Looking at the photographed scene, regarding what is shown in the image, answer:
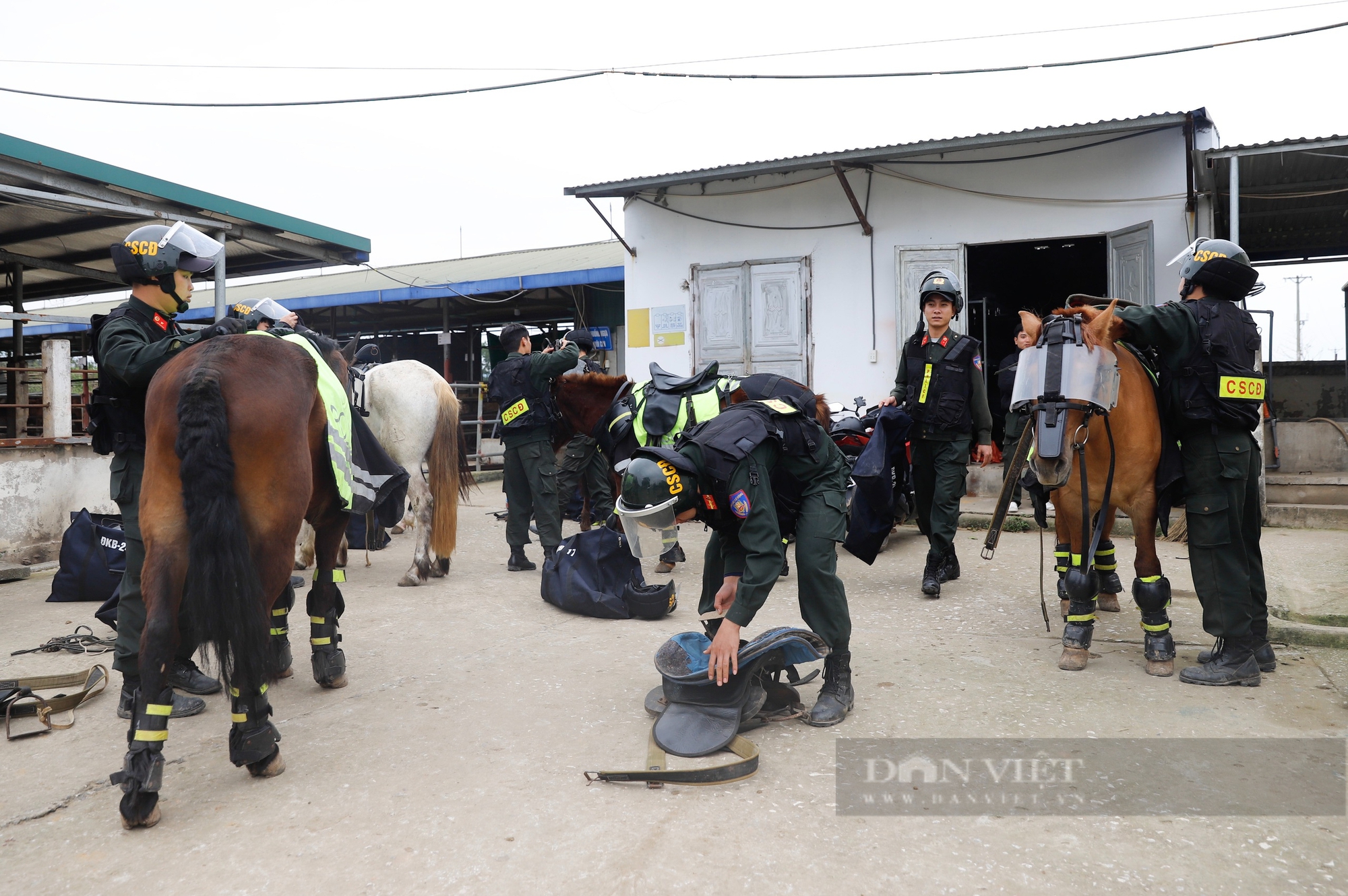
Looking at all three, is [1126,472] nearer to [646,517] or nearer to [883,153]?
[646,517]

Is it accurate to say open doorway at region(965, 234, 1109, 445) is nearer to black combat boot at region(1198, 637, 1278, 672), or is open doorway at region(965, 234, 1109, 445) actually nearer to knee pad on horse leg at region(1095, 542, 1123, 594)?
knee pad on horse leg at region(1095, 542, 1123, 594)

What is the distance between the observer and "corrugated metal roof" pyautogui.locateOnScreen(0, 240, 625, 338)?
598 inches

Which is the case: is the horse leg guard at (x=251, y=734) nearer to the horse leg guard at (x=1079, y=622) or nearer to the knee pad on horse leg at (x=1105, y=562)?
the horse leg guard at (x=1079, y=622)

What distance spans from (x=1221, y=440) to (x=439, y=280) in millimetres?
16043

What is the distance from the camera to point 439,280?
17750mm

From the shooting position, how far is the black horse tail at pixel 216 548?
2.64 m

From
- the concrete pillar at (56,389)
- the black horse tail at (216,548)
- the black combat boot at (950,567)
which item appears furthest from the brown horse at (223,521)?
the concrete pillar at (56,389)

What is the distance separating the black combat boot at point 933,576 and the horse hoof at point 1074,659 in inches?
58.4

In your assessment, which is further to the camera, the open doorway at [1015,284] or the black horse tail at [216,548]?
the open doorway at [1015,284]

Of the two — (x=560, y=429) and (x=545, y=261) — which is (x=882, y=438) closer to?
(x=560, y=429)

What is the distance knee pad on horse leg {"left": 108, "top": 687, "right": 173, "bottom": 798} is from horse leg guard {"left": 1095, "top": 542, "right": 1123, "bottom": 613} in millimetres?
4316

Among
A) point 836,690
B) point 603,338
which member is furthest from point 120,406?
point 603,338

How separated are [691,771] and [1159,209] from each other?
832 cm

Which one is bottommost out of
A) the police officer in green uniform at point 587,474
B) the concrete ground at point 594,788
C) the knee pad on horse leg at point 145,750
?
the concrete ground at point 594,788
